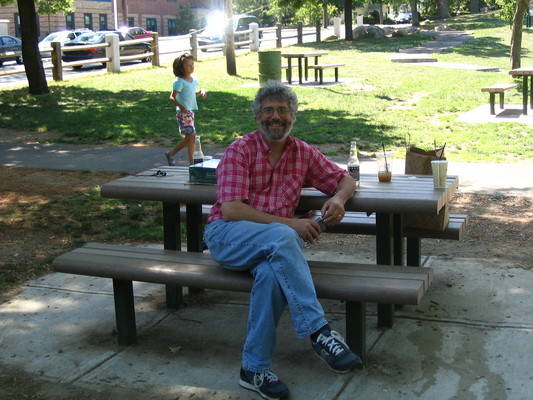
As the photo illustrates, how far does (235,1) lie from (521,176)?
→ 6930cm

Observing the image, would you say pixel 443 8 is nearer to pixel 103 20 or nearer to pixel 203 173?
pixel 103 20

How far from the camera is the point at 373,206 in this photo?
163 inches

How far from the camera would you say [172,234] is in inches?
193

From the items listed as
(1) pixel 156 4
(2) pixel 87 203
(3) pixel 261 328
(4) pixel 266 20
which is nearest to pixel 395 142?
(2) pixel 87 203

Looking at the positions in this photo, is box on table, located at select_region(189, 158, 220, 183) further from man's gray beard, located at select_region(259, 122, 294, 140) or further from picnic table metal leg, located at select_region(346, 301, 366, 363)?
picnic table metal leg, located at select_region(346, 301, 366, 363)

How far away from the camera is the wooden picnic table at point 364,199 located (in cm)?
410

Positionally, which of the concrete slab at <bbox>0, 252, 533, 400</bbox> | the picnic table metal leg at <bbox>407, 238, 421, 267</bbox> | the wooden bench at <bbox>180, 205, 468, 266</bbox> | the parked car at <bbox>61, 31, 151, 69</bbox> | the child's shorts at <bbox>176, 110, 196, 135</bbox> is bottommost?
the concrete slab at <bbox>0, 252, 533, 400</bbox>

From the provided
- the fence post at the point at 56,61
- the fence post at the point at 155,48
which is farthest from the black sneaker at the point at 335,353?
the fence post at the point at 155,48

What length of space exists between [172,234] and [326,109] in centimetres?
936

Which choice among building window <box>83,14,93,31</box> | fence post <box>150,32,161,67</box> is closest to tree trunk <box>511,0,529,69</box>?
fence post <box>150,32,161,67</box>

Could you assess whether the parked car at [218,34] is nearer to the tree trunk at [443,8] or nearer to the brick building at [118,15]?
the brick building at [118,15]

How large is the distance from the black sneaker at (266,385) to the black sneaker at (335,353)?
249 mm

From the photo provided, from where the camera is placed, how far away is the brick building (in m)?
47.8

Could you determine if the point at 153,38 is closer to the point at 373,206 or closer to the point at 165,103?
the point at 165,103
